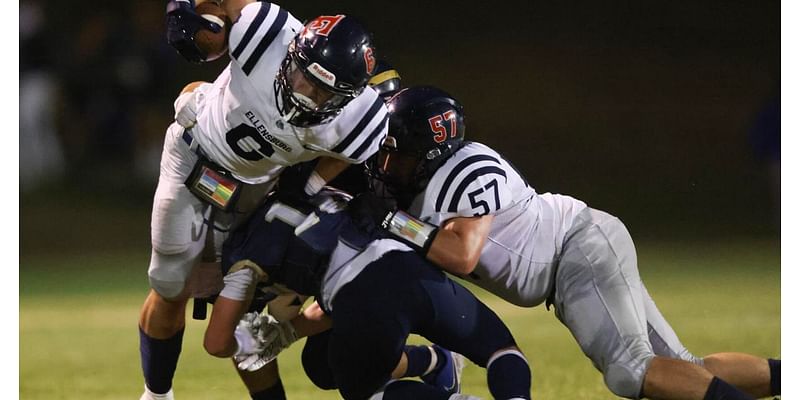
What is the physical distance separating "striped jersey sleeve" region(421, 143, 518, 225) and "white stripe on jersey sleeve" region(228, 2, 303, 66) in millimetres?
600

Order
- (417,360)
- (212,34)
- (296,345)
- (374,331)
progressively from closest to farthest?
(374,331), (212,34), (417,360), (296,345)

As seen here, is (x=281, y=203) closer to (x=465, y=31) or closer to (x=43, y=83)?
(x=43, y=83)

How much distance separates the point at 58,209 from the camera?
824 centimetres

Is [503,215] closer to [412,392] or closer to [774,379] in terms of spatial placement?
[412,392]

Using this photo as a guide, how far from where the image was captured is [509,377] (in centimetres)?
258

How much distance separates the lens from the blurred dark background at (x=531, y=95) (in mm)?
8094

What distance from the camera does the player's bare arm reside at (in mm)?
2736

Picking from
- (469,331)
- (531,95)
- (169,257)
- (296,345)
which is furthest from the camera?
(531,95)

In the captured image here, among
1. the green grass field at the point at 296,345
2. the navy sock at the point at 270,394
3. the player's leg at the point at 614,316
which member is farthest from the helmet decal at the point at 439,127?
the green grass field at the point at 296,345

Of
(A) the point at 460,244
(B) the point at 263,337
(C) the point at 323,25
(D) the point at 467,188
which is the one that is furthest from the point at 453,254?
(C) the point at 323,25

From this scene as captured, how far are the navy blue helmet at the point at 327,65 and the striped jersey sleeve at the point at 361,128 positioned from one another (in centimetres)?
4

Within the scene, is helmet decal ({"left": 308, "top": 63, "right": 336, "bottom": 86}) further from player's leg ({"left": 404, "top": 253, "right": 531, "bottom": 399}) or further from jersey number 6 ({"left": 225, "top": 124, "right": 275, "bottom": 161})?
player's leg ({"left": 404, "top": 253, "right": 531, "bottom": 399})

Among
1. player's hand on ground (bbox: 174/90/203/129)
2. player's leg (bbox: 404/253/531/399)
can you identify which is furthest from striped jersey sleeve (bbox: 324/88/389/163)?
player's hand on ground (bbox: 174/90/203/129)

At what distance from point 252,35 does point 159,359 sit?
3.40 feet
